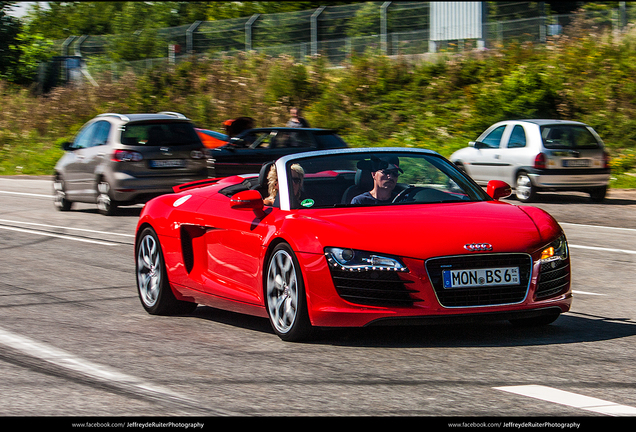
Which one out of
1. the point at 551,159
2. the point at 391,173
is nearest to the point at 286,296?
the point at 391,173

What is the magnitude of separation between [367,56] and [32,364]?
90.7 ft

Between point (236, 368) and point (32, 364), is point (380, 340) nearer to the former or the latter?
point (236, 368)

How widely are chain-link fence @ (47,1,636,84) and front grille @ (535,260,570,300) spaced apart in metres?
23.2

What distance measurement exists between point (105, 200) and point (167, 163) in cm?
130

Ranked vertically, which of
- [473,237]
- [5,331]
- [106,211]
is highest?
[473,237]

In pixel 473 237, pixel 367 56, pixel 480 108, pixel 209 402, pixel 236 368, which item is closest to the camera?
pixel 209 402

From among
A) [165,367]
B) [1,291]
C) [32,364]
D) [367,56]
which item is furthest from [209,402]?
[367,56]

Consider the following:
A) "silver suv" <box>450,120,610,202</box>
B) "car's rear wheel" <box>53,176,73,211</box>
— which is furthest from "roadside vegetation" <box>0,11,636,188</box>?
"car's rear wheel" <box>53,176,73,211</box>

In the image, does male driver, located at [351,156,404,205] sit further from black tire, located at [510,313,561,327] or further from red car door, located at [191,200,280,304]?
black tire, located at [510,313,561,327]

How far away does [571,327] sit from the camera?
7.10m

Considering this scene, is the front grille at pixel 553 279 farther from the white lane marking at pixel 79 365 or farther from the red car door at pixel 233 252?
the white lane marking at pixel 79 365

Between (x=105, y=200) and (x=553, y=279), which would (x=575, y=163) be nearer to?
(x=105, y=200)

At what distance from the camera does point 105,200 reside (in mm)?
17484

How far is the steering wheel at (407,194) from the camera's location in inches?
279
